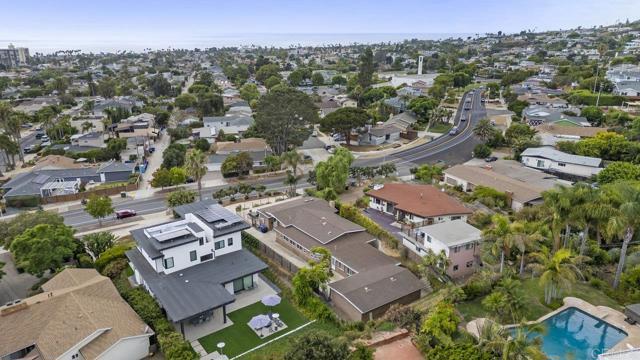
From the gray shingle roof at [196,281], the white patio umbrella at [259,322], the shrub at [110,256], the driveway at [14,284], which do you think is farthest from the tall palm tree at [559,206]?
the driveway at [14,284]

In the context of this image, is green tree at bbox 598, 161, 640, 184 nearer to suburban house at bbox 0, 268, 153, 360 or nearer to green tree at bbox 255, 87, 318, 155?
green tree at bbox 255, 87, 318, 155

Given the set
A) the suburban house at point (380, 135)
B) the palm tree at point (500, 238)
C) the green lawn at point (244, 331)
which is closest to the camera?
the green lawn at point (244, 331)

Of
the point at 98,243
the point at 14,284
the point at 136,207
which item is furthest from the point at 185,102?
the point at 14,284

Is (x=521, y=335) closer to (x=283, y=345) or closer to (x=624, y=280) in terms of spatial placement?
(x=283, y=345)

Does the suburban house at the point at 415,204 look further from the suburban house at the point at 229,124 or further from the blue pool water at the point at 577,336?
the suburban house at the point at 229,124

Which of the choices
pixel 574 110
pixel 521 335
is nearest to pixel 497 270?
pixel 521 335

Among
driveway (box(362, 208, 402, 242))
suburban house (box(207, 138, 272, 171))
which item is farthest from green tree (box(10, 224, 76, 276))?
suburban house (box(207, 138, 272, 171))
